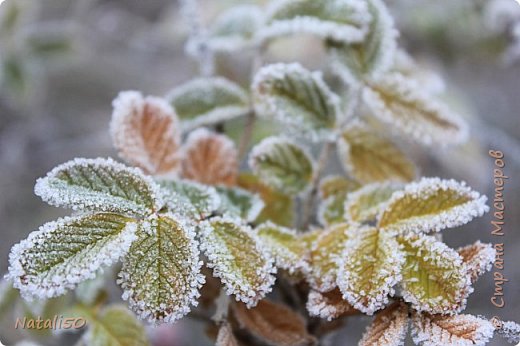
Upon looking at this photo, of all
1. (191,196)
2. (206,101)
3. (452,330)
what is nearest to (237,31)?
(206,101)

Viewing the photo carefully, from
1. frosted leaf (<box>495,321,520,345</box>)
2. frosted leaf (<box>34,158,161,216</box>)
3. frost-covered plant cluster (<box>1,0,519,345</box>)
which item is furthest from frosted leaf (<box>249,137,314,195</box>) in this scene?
frosted leaf (<box>495,321,520,345</box>)

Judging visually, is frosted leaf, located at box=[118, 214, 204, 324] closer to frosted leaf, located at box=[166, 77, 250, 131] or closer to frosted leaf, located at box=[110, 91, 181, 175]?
frosted leaf, located at box=[110, 91, 181, 175]

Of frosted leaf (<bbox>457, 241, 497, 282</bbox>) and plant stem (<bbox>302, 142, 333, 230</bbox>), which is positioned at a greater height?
plant stem (<bbox>302, 142, 333, 230</bbox>)

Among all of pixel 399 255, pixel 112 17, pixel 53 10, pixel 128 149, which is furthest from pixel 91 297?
pixel 53 10

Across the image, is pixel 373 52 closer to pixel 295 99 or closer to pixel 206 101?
pixel 295 99

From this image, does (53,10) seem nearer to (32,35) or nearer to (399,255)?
(32,35)
